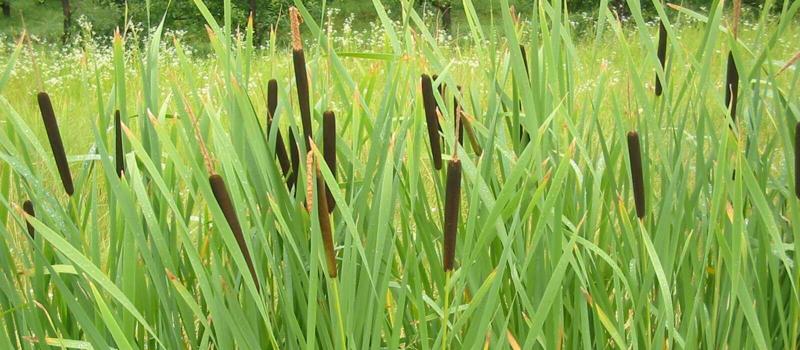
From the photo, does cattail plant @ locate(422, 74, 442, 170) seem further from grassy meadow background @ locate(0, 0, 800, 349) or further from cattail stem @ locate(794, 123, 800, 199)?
cattail stem @ locate(794, 123, 800, 199)

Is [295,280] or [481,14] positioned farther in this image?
[481,14]

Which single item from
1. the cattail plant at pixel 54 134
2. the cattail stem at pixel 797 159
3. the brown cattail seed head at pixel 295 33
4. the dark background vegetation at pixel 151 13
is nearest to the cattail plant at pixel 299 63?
the brown cattail seed head at pixel 295 33

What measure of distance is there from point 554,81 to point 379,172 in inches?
9.2

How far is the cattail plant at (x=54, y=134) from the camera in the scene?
809mm

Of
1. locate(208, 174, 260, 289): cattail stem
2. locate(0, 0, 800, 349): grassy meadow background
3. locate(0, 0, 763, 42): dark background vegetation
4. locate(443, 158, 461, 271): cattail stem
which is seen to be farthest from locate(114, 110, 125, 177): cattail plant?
locate(0, 0, 763, 42): dark background vegetation

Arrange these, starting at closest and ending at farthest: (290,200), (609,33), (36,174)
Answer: (290,200) → (36,174) → (609,33)

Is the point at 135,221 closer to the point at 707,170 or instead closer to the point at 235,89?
the point at 235,89

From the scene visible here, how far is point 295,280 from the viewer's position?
2.71 feet

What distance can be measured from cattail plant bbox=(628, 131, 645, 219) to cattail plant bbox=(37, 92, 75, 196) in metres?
0.53

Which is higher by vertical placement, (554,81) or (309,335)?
(554,81)

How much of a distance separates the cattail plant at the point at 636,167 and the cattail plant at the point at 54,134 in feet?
1.74

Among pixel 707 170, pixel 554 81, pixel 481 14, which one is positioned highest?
pixel 554 81

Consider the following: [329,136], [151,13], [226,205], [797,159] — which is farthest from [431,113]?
[151,13]

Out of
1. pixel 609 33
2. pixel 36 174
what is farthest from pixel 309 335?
pixel 609 33
